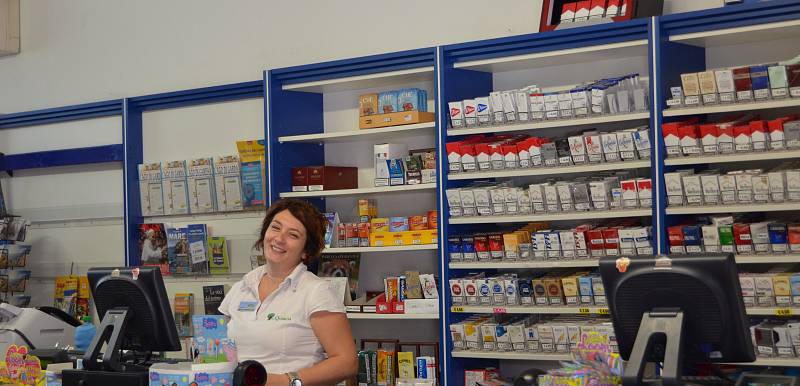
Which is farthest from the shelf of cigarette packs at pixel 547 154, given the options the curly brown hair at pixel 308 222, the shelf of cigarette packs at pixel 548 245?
the curly brown hair at pixel 308 222

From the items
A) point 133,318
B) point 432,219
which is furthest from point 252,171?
point 133,318

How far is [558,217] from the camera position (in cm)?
548

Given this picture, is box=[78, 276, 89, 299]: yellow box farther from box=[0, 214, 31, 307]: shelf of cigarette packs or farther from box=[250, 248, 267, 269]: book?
box=[250, 248, 267, 269]: book

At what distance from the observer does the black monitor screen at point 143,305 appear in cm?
389

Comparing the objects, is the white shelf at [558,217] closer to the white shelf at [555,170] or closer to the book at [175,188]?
the white shelf at [555,170]

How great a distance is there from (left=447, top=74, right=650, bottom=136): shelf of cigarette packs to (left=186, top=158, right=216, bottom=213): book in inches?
85.3

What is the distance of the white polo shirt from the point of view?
4102 mm

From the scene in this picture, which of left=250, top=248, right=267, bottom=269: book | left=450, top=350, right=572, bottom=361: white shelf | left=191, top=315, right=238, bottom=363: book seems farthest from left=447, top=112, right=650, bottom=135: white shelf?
left=191, top=315, right=238, bottom=363: book

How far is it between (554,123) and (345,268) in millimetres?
1830

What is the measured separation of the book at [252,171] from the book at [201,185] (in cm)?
33

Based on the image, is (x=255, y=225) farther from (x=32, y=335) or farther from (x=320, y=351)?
(x=320, y=351)

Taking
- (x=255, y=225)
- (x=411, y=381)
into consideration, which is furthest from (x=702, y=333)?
(x=255, y=225)

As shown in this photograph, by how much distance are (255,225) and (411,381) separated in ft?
5.90

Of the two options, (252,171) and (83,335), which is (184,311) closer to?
(252,171)
